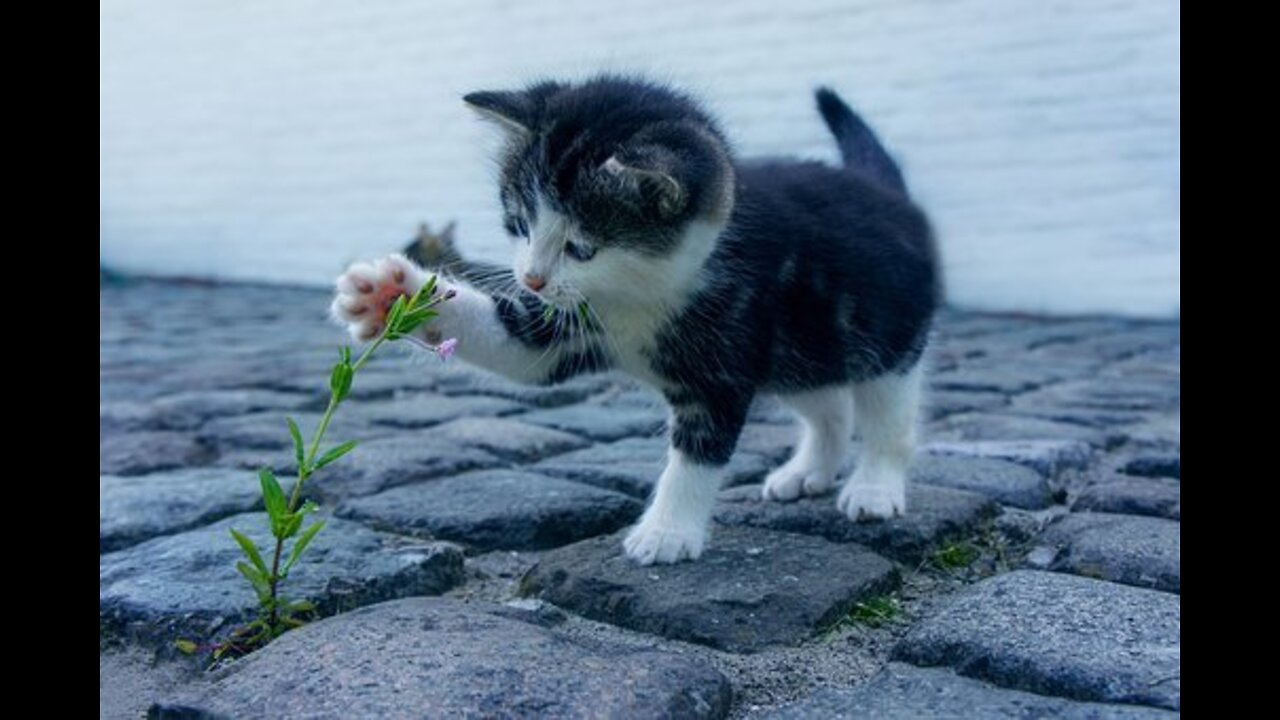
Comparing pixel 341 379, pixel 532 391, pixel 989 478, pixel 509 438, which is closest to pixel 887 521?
pixel 989 478

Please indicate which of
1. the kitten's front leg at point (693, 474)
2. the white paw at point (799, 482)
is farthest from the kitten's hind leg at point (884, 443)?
the kitten's front leg at point (693, 474)

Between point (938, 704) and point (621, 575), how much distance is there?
650 mm

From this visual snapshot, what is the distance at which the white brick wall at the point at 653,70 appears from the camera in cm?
642

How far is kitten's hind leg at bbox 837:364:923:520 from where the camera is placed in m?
2.31

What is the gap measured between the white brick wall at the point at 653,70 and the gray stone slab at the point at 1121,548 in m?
2.59

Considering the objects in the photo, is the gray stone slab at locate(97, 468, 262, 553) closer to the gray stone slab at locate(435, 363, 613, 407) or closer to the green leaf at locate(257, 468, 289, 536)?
the green leaf at locate(257, 468, 289, 536)

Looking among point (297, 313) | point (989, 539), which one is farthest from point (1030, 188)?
point (989, 539)

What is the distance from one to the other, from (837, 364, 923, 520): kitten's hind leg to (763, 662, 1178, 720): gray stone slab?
77 centimetres

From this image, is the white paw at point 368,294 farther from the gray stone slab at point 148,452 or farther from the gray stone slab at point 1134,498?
the gray stone slab at point 1134,498

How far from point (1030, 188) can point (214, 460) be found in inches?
196

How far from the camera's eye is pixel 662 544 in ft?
6.69

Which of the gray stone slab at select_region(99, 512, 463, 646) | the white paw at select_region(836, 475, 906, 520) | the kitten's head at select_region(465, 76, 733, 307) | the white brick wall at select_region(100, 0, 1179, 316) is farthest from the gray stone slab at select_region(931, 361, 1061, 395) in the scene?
the gray stone slab at select_region(99, 512, 463, 646)

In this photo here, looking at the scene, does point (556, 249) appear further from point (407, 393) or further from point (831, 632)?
point (407, 393)

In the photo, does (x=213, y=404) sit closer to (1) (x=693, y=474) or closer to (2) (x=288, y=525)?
(1) (x=693, y=474)
